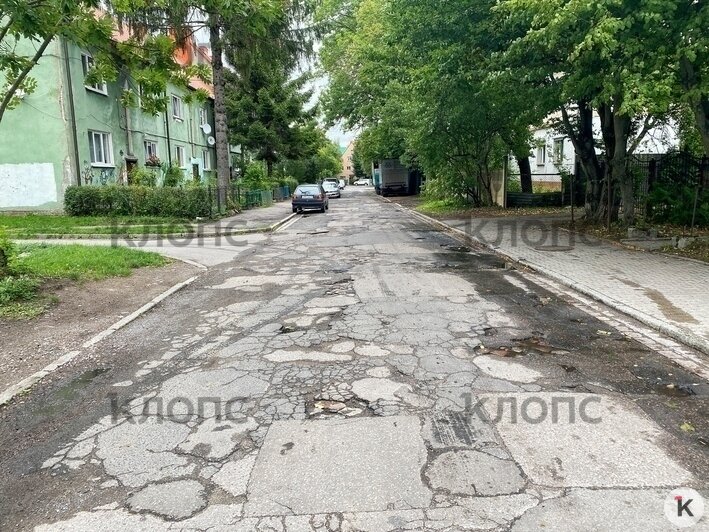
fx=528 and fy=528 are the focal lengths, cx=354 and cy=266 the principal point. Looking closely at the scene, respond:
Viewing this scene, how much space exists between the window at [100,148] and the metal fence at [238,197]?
5.10 meters

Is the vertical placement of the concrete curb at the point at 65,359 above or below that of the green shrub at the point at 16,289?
below

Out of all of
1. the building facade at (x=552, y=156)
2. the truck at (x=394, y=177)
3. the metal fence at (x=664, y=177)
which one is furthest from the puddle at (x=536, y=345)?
the truck at (x=394, y=177)

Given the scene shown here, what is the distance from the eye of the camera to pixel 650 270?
9297 millimetres

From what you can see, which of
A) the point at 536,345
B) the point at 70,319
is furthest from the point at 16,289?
the point at 536,345

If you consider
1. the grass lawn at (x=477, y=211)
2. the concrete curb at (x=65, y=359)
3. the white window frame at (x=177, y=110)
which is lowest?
the concrete curb at (x=65, y=359)

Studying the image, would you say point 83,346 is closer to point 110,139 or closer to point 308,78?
point 110,139

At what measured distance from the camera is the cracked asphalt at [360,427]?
2889mm

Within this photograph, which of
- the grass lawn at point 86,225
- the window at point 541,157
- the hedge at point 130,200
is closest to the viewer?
the grass lawn at point 86,225

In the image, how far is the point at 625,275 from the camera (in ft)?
29.4

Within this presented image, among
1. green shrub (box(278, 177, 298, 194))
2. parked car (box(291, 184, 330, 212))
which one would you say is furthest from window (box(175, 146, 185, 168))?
green shrub (box(278, 177, 298, 194))

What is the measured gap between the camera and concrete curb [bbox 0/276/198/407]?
455cm

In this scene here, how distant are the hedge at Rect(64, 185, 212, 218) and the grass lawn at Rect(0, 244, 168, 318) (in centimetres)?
755

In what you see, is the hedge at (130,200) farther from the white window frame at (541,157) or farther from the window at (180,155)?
the white window frame at (541,157)

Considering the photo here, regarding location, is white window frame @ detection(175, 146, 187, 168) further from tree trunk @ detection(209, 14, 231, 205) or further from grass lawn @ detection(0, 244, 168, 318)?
grass lawn @ detection(0, 244, 168, 318)
